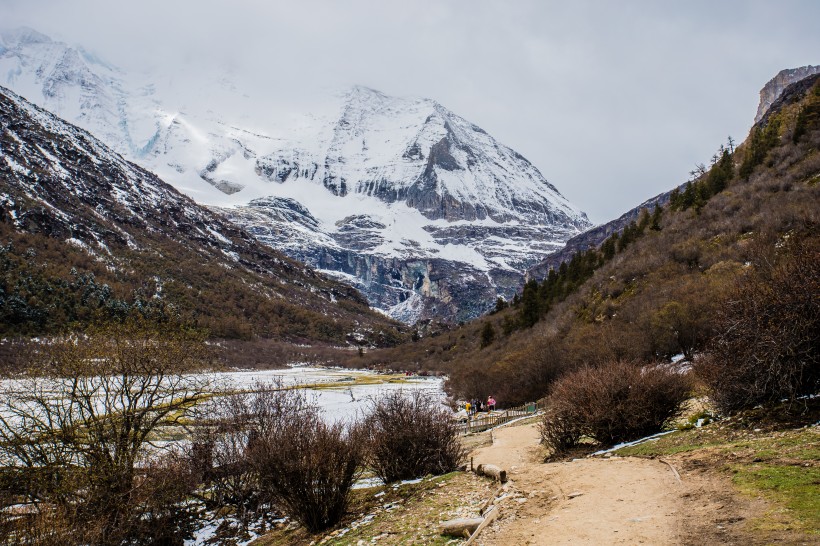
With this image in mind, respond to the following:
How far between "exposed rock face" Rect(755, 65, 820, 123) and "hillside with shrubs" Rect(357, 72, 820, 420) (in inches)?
5264

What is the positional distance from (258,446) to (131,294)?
130 meters

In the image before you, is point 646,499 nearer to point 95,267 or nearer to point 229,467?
point 229,467

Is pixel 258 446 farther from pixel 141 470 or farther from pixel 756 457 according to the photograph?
pixel 756 457

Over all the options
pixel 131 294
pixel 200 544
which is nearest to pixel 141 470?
pixel 200 544

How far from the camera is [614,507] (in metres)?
8.82

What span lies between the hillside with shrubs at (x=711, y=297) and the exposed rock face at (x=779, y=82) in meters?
134

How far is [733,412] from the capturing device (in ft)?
41.9

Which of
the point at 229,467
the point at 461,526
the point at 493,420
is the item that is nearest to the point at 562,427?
the point at 461,526

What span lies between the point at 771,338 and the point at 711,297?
696 inches

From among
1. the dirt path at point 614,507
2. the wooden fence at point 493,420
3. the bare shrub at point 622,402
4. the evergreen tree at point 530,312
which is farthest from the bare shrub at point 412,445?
the evergreen tree at point 530,312

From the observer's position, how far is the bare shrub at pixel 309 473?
1276cm

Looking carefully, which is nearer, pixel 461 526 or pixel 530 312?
pixel 461 526

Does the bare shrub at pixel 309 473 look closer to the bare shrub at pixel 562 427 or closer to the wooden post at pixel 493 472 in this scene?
the wooden post at pixel 493 472

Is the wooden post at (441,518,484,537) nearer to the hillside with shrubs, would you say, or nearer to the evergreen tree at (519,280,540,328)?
the hillside with shrubs
